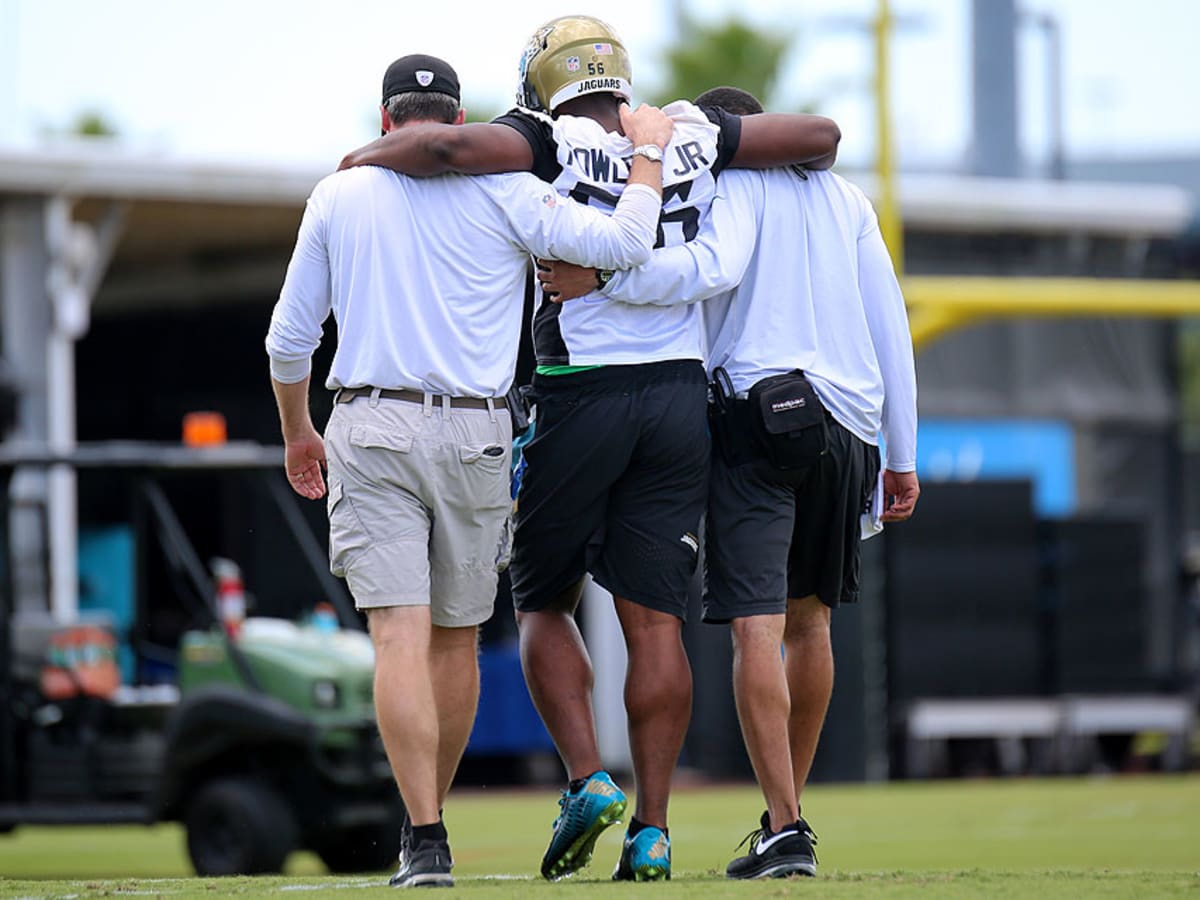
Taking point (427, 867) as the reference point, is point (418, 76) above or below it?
above

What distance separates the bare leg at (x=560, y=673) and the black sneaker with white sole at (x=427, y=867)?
589mm

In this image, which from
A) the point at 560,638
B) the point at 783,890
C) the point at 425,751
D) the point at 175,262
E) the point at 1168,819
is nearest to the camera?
the point at 783,890

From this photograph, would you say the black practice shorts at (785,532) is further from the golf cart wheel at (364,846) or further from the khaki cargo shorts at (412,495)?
the golf cart wheel at (364,846)

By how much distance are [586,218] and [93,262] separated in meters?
15.5

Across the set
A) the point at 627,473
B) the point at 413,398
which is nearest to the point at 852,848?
the point at 627,473

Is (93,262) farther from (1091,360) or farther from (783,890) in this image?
(783,890)

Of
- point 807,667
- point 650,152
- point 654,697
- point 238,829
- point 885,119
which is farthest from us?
point 885,119

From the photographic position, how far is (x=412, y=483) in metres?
5.55

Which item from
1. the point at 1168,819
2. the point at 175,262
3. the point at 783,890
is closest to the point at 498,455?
the point at 783,890

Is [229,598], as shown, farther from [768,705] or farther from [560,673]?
[768,705]

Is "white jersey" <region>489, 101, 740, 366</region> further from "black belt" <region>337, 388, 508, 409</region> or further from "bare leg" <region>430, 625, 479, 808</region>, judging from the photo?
"bare leg" <region>430, 625, 479, 808</region>

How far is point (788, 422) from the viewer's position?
5703 mm

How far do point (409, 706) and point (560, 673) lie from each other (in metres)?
0.61

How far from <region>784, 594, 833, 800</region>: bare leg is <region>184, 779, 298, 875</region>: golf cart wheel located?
5.83 metres
